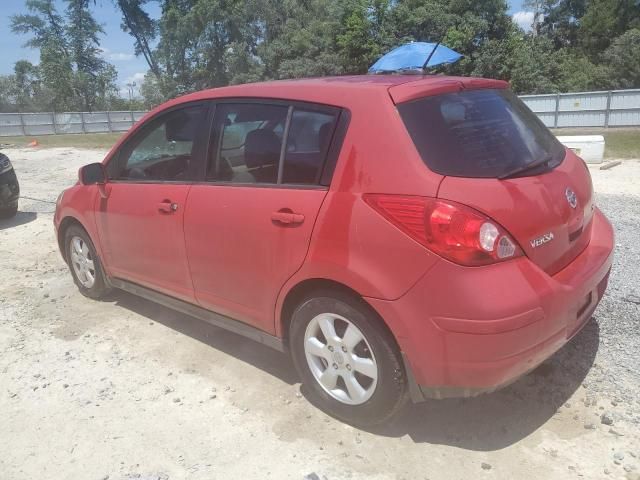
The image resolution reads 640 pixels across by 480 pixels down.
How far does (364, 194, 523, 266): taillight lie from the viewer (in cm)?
232

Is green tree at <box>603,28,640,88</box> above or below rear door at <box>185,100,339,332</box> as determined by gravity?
above

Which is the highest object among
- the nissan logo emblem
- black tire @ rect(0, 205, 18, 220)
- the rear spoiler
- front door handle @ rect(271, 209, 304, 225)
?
the rear spoiler

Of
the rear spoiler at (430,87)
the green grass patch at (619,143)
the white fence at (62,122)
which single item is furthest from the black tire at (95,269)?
the white fence at (62,122)

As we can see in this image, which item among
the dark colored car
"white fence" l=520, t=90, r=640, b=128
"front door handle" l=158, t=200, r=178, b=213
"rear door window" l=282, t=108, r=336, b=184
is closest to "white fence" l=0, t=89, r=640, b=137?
"white fence" l=520, t=90, r=640, b=128

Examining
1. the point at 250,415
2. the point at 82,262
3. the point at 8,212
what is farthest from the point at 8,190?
the point at 250,415

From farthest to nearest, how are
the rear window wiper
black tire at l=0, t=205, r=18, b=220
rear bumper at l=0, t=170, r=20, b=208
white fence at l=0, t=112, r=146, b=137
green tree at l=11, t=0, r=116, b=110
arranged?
green tree at l=11, t=0, r=116, b=110
white fence at l=0, t=112, r=146, b=137
black tire at l=0, t=205, r=18, b=220
rear bumper at l=0, t=170, r=20, b=208
the rear window wiper

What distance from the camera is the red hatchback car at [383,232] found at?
7.73 ft

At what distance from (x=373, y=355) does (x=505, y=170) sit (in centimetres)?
104

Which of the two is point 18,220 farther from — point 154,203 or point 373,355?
point 373,355

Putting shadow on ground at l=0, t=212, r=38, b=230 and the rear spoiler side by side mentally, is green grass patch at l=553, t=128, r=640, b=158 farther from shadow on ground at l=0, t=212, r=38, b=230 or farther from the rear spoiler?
shadow on ground at l=0, t=212, r=38, b=230

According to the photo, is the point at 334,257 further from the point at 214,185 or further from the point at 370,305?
the point at 214,185

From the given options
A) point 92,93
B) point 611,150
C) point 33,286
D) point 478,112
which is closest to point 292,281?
point 478,112

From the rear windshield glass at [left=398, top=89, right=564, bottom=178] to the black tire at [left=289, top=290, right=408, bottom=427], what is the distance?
0.75 meters

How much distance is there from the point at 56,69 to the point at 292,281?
166 feet
